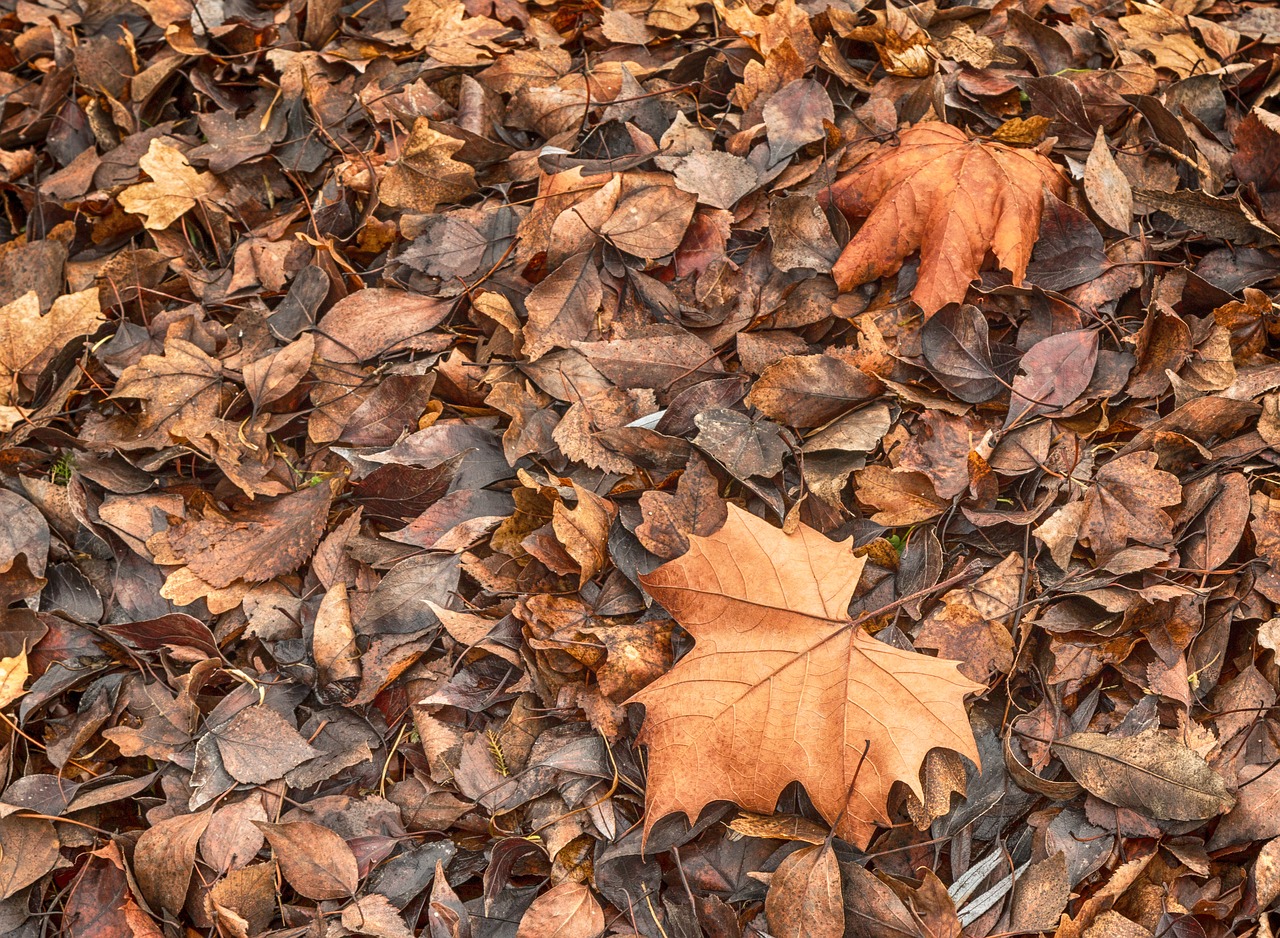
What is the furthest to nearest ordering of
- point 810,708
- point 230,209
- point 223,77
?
1. point 223,77
2. point 230,209
3. point 810,708

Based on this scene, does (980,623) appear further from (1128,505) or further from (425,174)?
(425,174)

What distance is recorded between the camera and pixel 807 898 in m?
1.45

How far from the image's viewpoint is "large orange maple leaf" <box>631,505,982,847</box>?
4.78ft

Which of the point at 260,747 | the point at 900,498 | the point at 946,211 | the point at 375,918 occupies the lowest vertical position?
the point at 375,918

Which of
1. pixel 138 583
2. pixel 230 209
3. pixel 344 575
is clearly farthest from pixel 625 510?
pixel 230 209

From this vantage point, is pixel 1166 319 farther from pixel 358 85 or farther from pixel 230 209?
pixel 230 209

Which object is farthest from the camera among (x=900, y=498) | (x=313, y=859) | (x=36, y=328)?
(x=36, y=328)

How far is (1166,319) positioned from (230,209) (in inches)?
80.1

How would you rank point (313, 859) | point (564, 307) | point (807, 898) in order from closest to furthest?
point (807, 898) → point (313, 859) → point (564, 307)

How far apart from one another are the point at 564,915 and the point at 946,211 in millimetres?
1445

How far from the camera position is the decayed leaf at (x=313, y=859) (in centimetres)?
157

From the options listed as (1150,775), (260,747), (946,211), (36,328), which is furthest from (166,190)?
(1150,775)

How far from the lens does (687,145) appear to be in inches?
81.4

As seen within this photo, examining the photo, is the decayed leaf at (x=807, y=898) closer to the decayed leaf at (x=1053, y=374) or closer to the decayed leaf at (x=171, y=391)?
the decayed leaf at (x=1053, y=374)
